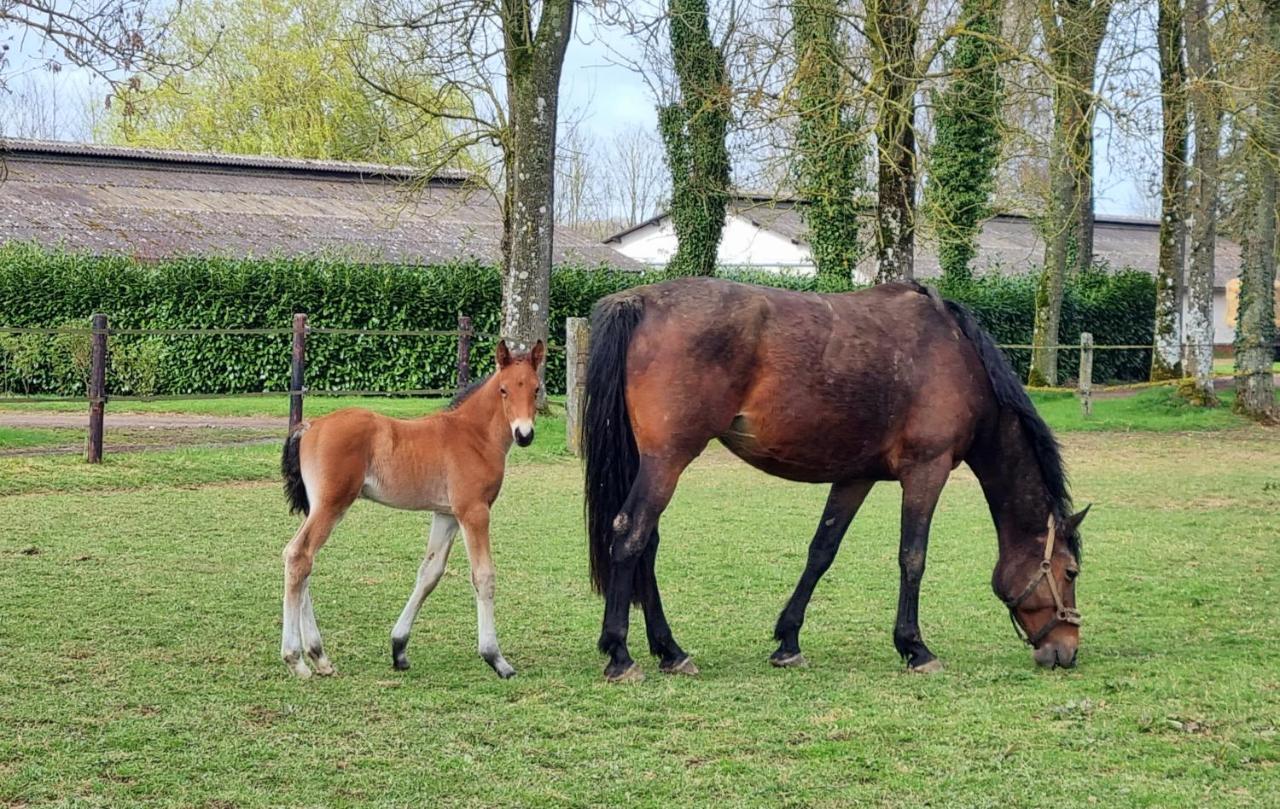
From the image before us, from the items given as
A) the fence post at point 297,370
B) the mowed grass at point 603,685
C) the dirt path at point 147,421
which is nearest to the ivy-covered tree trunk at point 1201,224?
the mowed grass at point 603,685

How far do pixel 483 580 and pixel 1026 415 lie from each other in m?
2.78

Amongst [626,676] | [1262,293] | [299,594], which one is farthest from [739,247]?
[299,594]

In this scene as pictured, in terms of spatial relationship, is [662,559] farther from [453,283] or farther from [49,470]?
[453,283]

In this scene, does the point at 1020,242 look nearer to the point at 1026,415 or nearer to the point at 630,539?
the point at 1026,415

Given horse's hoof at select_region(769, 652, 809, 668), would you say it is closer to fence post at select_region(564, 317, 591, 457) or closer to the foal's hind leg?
the foal's hind leg

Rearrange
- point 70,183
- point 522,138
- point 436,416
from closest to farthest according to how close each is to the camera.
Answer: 1. point 436,416
2. point 522,138
3. point 70,183

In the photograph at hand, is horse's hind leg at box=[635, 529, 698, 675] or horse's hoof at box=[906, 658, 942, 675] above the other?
horse's hind leg at box=[635, 529, 698, 675]

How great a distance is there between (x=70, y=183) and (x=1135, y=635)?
1092 inches

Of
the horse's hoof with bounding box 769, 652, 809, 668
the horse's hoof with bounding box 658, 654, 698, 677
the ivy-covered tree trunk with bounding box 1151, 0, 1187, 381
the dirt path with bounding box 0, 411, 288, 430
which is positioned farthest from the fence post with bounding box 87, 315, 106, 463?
the ivy-covered tree trunk with bounding box 1151, 0, 1187, 381

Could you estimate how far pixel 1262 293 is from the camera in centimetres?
2062

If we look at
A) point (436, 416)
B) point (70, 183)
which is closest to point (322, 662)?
point (436, 416)

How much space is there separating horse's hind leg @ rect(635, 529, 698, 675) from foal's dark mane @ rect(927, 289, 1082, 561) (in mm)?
1865

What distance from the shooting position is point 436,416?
6.37 metres

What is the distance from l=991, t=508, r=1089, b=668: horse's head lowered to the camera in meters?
6.43
